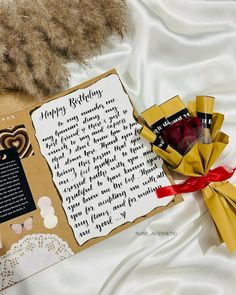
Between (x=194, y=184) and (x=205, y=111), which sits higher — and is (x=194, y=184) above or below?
below

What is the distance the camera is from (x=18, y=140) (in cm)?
76

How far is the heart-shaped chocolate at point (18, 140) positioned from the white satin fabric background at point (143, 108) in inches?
7.0

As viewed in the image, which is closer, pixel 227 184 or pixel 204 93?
pixel 227 184

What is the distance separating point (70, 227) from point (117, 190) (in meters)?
0.11

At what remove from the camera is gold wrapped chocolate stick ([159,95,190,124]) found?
2.65 ft

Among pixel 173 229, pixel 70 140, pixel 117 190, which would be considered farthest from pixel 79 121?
pixel 173 229

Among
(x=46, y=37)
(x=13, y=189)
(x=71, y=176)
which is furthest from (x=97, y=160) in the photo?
(x=46, y=37)

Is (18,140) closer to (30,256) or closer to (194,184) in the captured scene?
(30,256)

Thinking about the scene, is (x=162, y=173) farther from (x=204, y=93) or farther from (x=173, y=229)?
(x=204, y=93)

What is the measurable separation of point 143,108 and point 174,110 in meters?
0.09

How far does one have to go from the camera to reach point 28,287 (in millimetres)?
713

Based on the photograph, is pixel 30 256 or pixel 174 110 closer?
pixel 30 256

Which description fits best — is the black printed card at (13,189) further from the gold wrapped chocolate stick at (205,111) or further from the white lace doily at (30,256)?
the gold wrapped chocolate stick at (205,111)

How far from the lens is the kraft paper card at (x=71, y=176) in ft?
2.37
